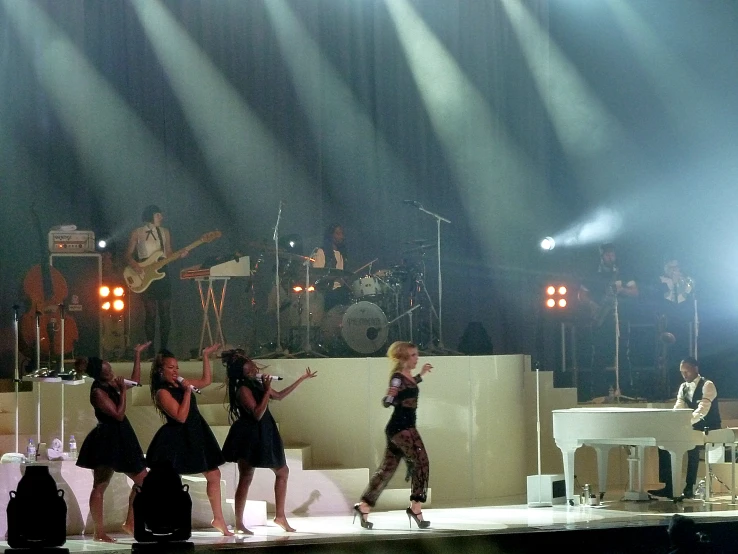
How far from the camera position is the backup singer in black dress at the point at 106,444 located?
7.26 meters

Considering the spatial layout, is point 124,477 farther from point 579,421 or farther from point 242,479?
point 579,421

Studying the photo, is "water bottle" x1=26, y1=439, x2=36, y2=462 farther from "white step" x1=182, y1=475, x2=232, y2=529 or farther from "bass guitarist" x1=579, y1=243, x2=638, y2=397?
"bass guitarist" x1=579, y1=243, x2=638, y2=397

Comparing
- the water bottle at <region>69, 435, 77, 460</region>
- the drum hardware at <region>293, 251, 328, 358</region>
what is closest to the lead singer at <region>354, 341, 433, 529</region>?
the water bottle at <region>69, 435, 77, 460</region>

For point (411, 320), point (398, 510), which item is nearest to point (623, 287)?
point (411, 320)

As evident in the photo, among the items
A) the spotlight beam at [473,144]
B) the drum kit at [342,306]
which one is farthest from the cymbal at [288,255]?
the spotlight beam at [473,144]

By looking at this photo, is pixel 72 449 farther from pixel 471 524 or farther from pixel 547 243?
pixel 547 243

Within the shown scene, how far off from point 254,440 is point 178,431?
0.48 meters

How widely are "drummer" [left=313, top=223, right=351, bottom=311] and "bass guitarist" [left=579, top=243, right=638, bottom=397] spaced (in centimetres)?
239

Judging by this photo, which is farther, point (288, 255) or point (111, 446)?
point (288, 255)

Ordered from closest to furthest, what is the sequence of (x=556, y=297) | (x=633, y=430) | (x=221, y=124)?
(x=633, y=430) < (x=556, y=297) < (x=221, y=124)

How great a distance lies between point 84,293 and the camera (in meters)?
11.8

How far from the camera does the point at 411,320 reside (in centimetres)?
1111

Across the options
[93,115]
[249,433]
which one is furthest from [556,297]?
[249,433]

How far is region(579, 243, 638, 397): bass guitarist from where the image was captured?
11242 millimetres
